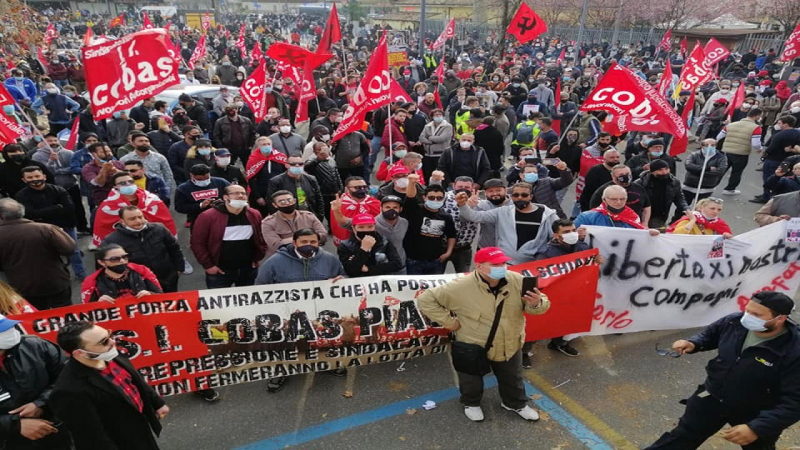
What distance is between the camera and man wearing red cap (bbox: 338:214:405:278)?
199 inches

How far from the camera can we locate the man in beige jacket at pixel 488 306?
13.2 feet

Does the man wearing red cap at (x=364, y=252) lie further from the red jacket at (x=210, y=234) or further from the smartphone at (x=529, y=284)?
the smartphone at (x=529, y=284)

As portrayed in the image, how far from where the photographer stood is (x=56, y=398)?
312 cm

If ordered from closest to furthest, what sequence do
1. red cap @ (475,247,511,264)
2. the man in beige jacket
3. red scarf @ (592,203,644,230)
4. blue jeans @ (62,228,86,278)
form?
red cap @ (475,247,511,264) < the man in beige jacket < red scarf @ (592,203,644,230) < blue jeans @ (62,228,86,278)

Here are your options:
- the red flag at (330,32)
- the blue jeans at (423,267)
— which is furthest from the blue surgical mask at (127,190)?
Result: the red flag at (330,32)

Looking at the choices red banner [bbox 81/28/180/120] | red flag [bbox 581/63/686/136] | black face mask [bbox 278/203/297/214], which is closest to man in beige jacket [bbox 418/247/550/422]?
black face mask [bbox 278/203/297/214]

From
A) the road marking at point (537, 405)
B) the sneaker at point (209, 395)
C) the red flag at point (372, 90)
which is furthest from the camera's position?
the red flag at point (372, 90)

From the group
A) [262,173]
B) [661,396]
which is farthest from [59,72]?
[661,396]

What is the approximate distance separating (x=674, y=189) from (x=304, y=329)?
5.18 metres

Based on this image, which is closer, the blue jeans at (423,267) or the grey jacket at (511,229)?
the grey jacket at (511,229)

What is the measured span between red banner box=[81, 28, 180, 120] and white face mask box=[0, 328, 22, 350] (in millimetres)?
3627

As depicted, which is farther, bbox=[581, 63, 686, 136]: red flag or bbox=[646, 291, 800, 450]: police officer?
bbox=[581, 63, 686, 136]: red flag

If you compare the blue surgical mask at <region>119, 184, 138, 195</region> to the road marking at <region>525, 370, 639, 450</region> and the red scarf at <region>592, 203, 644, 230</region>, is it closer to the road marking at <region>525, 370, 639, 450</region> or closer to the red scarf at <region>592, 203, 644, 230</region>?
the road marking at <region>525, 370, 639, 450</region>

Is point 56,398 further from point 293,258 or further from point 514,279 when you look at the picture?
point 514,279
